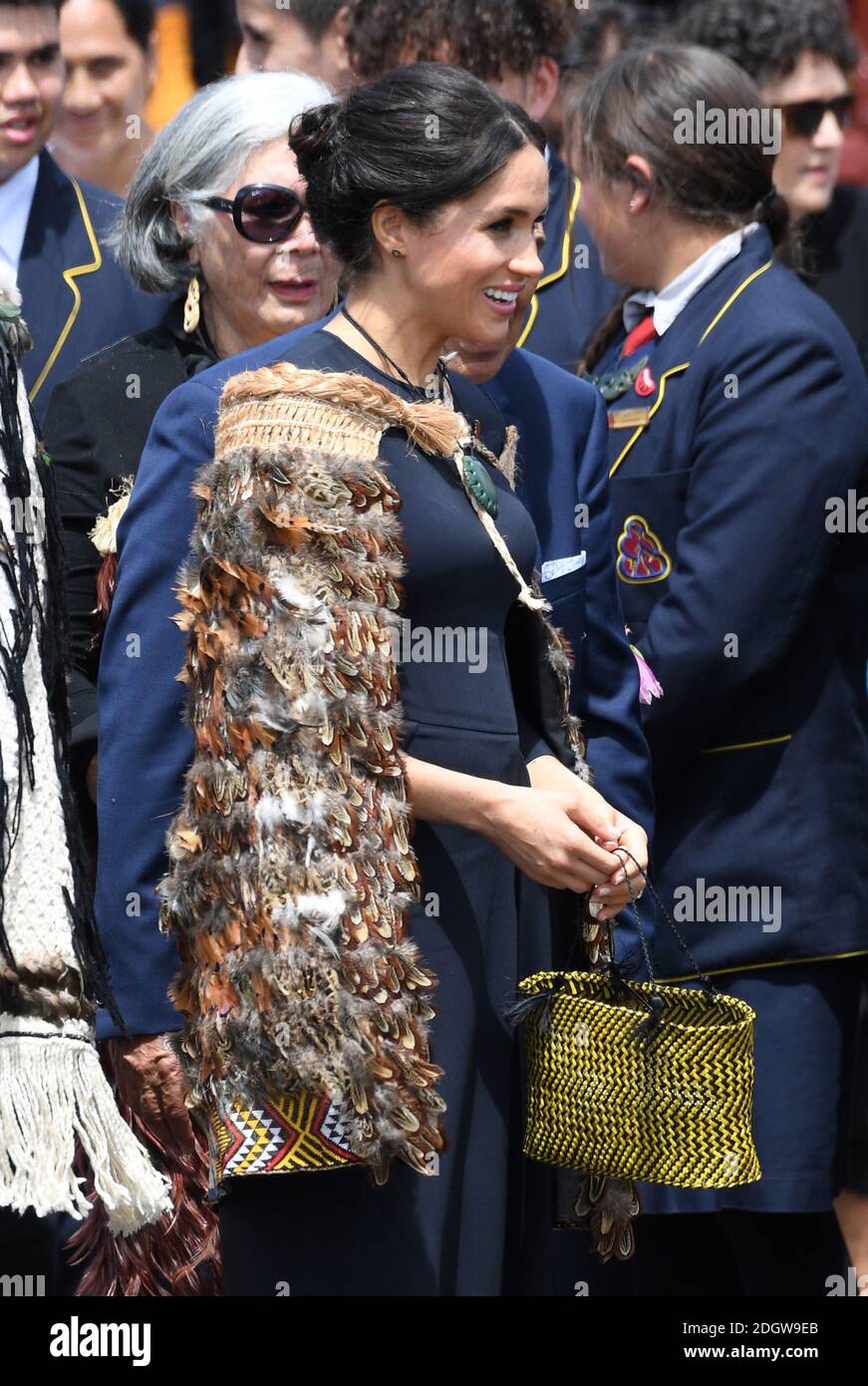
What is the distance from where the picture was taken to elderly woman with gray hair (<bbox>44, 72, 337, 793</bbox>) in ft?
12.2

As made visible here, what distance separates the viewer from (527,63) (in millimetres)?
4805

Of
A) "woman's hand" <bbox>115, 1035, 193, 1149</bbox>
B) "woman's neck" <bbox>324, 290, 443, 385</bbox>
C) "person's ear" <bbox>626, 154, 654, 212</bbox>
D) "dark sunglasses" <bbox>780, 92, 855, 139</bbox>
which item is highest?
"dark sunglasses" <bbox>780, 92, 855, 139</bbox>

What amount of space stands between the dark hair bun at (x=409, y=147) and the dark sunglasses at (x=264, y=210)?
23.2 inches

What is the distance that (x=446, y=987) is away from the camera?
3.02m

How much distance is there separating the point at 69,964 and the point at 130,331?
2.25 metres

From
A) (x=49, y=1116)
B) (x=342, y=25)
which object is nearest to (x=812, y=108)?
(x=342, y=25)

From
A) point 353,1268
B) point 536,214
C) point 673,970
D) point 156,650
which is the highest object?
point 536,214

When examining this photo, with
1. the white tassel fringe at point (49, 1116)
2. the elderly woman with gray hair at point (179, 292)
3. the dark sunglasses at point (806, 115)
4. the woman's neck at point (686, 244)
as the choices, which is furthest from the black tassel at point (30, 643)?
the dark sunglasses at point (806, 115)

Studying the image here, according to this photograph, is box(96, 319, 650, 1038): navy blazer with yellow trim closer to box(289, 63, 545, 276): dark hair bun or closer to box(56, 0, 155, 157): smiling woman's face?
box(289, 63, 545, 276): dark hair bun

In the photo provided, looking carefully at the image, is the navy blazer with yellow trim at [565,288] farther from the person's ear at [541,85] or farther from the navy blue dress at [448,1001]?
the navy blue dress at [448,1001]

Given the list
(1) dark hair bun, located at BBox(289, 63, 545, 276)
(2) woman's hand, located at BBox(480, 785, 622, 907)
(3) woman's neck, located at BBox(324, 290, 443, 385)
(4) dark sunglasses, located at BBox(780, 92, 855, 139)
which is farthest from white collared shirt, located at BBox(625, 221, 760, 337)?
(2) woman's hand, located at BBox(480, 785, 622, 907)

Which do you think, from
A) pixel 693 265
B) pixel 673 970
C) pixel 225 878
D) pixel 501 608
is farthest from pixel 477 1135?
pixel 693 265

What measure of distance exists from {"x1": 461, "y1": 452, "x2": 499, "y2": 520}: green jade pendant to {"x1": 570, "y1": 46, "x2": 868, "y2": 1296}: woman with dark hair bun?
98 centimetres

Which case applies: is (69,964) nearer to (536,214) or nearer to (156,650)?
(156,650)
